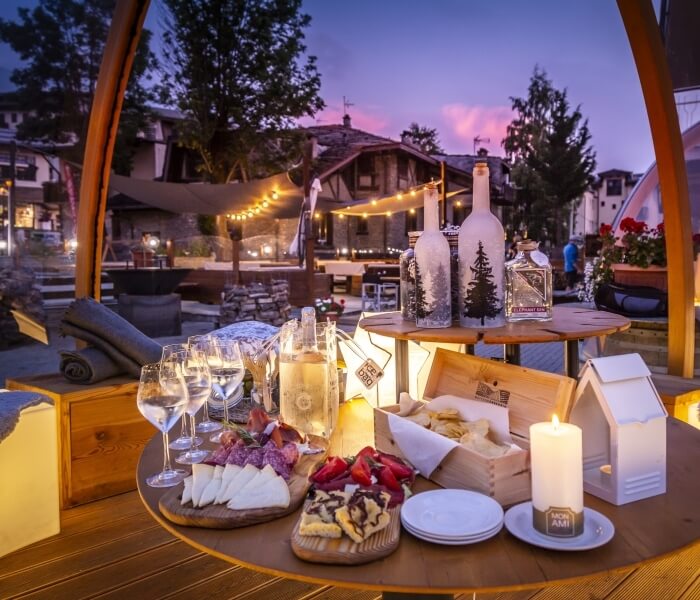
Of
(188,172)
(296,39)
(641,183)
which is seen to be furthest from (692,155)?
(188,172)

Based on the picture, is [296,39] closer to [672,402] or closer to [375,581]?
[672,402]

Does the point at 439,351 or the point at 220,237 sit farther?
the point at 220,237

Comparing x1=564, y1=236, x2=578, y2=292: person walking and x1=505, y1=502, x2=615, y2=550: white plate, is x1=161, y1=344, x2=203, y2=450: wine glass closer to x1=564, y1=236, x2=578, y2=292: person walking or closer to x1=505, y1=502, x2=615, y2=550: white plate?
x1=505, y1=502, x2=615, y2=550: white plate

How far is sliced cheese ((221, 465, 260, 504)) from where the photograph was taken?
1192mm

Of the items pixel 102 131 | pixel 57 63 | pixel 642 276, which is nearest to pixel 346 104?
pixel 57 63

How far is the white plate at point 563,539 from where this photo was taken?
1.02 metres

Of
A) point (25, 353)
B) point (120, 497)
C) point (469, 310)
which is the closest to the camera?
point (469, 310)

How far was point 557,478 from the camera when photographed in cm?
103

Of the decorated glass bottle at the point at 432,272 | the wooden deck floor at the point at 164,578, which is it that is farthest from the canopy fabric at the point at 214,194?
the decorated glass bottle at the point at 432,272

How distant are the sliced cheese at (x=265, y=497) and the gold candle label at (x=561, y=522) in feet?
1.69

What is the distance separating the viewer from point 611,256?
553cm

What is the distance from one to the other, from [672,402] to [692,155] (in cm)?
789

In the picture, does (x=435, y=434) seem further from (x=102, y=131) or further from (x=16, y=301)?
(x=16, y=301)

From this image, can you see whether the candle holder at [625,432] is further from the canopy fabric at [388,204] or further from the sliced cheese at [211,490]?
the canopy fabric at [388,204]
